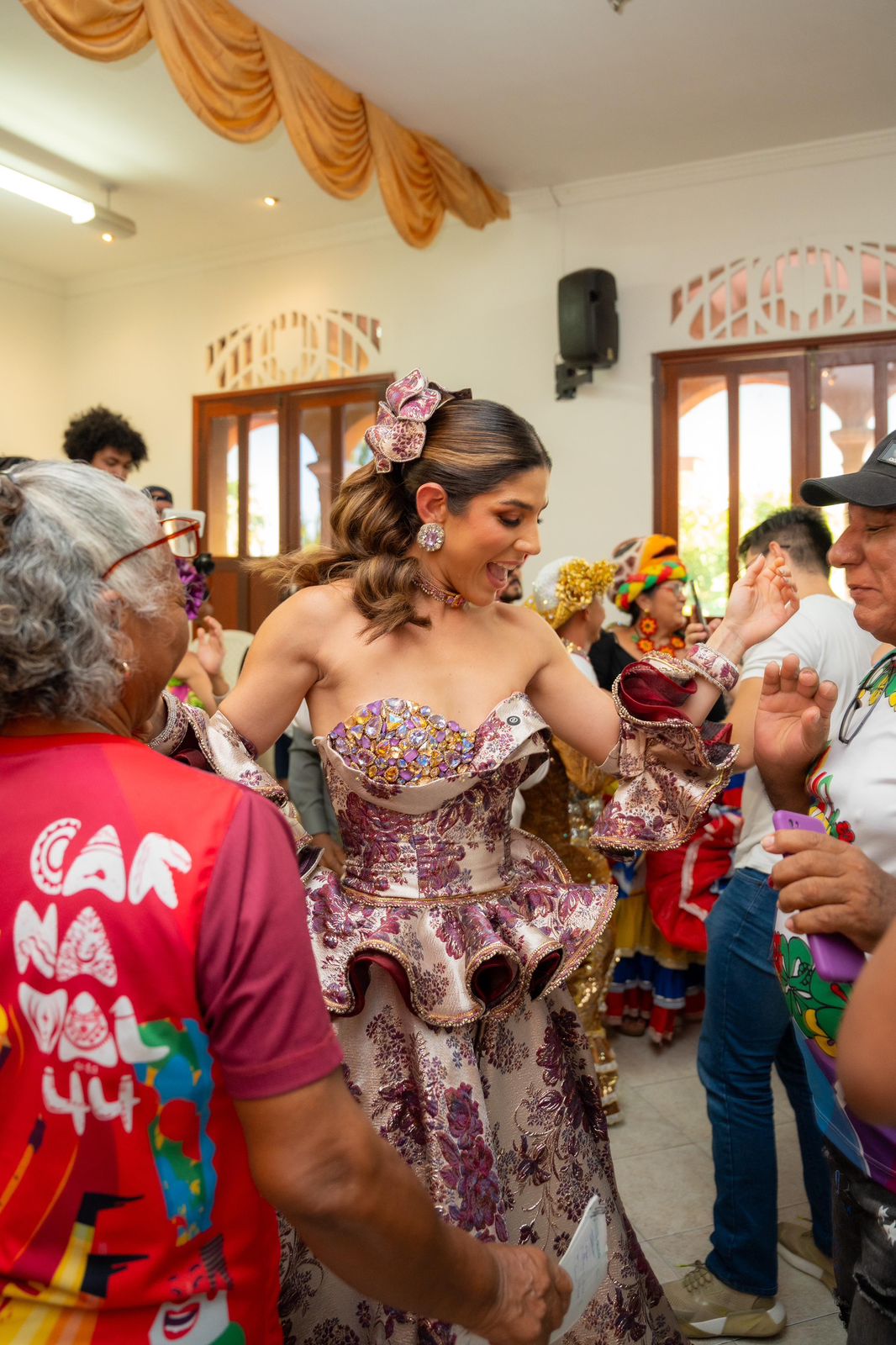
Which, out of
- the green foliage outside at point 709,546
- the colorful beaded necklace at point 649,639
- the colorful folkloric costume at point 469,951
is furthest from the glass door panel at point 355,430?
the colorful folkloric costume at point 469,951

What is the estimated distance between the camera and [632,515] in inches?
235

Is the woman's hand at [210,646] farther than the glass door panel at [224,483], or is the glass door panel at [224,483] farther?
the glass door panel at [224,483]

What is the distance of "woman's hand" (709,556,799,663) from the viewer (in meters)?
1.87

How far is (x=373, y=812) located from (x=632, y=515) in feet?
15.0

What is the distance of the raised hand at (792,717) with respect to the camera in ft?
5.25

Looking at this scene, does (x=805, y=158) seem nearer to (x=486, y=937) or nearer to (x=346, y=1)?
(x=346, y=1)

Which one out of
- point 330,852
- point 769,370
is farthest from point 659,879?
point 769,370

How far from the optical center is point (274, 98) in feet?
14.1

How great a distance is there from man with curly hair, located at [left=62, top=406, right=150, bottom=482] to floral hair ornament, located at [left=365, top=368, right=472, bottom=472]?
2.52m

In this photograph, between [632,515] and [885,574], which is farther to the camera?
[632,515]

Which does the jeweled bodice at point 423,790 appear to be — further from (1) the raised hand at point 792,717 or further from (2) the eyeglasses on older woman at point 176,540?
(2) the eyeglasses on older woman at point 176,540

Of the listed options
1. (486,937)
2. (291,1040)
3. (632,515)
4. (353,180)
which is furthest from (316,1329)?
(632,515)

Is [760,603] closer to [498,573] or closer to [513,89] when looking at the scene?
[498,573]

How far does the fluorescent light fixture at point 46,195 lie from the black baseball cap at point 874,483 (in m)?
5.31
